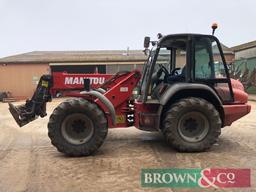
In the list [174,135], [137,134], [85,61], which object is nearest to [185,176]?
[174,135]

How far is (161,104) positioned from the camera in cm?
776

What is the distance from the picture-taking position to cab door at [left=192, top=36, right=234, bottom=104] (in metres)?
8.02

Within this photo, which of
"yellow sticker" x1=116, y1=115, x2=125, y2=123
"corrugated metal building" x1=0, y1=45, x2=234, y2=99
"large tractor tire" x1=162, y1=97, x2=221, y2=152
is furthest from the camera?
"corrugated metal building" x1=0, y1=45, x2=234, y2=99

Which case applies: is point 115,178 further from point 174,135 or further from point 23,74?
point 23,74

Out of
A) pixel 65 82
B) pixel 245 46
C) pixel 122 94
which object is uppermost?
pixel 245 46

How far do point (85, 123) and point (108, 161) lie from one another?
1007 millimetres

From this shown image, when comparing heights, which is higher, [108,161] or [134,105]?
[134,105]

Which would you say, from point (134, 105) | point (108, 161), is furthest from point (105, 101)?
point (108, 161)

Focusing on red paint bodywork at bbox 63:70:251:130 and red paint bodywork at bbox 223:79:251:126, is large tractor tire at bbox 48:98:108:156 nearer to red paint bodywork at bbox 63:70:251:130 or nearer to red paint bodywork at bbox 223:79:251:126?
red paint bodywork at bbox 63:70:251:130

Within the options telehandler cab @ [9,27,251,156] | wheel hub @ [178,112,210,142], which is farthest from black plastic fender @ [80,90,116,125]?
wheel hub @ [178,112,210,142]

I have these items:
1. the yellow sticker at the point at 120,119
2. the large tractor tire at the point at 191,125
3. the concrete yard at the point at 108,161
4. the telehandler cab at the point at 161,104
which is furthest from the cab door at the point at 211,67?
the yellow sticker at the point at 120,119

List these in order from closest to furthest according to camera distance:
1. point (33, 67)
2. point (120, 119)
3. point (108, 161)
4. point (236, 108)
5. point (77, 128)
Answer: point (108, 161)
point (77, 128)
point (236, 108)
point (120, 119)
point (33, 67)

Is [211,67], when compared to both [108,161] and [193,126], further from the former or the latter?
[108,161]

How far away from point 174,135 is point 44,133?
4320 mm
